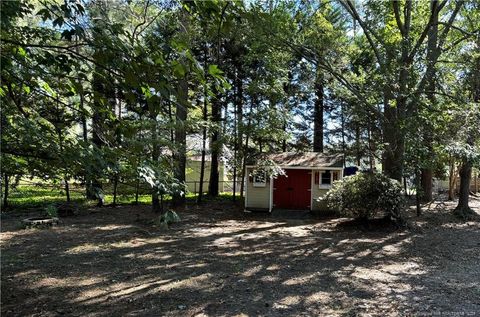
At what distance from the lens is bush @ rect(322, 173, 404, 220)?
11.7 metres

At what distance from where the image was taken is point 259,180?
17.2m

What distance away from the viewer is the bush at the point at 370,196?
11.7 meters

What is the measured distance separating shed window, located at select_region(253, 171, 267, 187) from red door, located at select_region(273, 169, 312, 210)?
→ 653mm

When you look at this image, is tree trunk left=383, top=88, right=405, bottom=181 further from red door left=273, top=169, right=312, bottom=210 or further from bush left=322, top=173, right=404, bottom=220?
red door left=273, top=169, right=312, bottom=210

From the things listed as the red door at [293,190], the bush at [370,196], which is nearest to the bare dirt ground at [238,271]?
the bush at [370,196]

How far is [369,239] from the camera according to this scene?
35.1 feet

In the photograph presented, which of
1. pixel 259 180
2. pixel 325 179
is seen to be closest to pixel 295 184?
pixel 325 179

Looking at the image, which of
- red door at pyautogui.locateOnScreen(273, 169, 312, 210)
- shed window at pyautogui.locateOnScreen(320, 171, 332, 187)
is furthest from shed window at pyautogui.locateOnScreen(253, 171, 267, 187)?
shed window at pyautogui.locateOnScreen(320, 171, 332, 187)

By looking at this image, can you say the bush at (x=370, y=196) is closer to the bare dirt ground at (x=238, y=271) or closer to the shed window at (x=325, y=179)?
the bare dirt ground at (x=238, y=271)

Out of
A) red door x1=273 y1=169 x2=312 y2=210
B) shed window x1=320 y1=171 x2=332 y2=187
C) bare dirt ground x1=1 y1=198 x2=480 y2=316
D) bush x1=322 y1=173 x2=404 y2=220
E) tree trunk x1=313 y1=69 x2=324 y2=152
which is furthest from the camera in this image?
tree trunk x1=313 y1=69 x2=324 y2=152

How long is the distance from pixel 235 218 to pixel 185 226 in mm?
2850

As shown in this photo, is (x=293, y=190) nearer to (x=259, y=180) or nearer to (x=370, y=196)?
(x=259, y=180)

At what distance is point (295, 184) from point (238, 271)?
10776 mm

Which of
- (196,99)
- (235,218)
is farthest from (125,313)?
(196,99)
